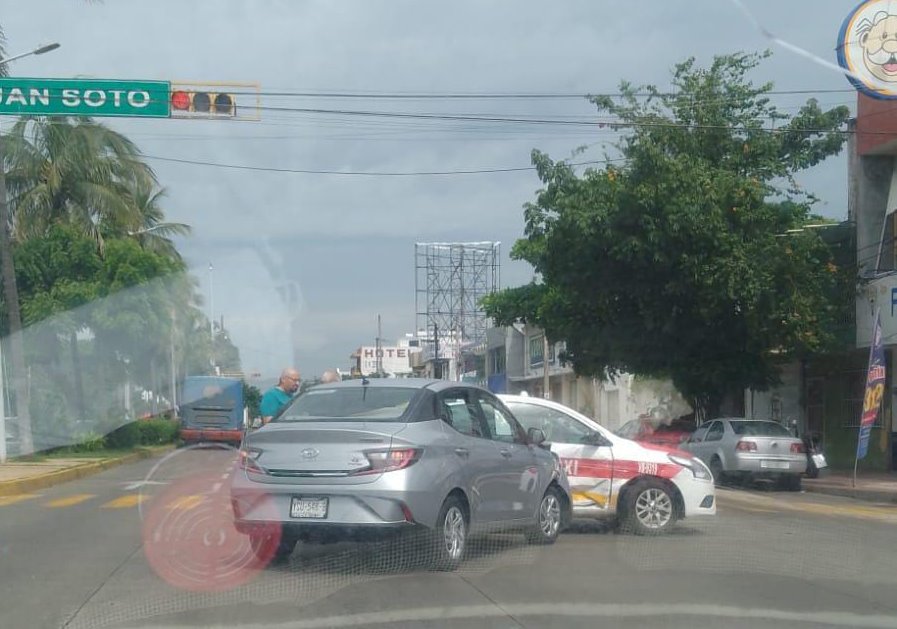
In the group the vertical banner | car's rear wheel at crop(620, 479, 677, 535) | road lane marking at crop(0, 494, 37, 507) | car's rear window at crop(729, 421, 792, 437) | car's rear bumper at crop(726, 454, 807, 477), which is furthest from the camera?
car's rear window at crop(729, 421, 792, 437)

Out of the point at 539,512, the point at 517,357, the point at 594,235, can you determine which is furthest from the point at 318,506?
the point at 517,357

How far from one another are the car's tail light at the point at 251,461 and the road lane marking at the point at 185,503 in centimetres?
459

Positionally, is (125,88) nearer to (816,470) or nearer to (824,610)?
(824,610)

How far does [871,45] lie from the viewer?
20.8m

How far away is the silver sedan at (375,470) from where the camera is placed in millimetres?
8875

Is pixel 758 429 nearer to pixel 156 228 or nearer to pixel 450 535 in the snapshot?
pixel 450 535

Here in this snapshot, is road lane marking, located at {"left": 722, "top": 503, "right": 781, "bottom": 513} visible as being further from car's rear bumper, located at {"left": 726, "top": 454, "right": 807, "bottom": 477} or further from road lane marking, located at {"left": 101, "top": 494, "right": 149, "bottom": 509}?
road lane marking, located at {"left": 101, "top": 494, "right": 149, "bottom": 509}

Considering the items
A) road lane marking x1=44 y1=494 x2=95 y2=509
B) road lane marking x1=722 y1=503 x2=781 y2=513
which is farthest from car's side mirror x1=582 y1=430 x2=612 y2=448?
road lane marking x1=44 y1=494 x2=95 y2=509

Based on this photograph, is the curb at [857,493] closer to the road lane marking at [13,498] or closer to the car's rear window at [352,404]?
the car's rear window at [352,404]

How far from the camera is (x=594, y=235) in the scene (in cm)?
2603

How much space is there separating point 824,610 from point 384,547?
374 cm

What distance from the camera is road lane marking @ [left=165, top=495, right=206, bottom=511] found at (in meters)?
13.8

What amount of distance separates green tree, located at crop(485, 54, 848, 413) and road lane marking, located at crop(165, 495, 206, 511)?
44.4ft

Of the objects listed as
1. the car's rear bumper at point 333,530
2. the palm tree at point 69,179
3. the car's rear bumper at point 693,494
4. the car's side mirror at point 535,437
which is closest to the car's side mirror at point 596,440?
the car's rear bumper at point 693,494
